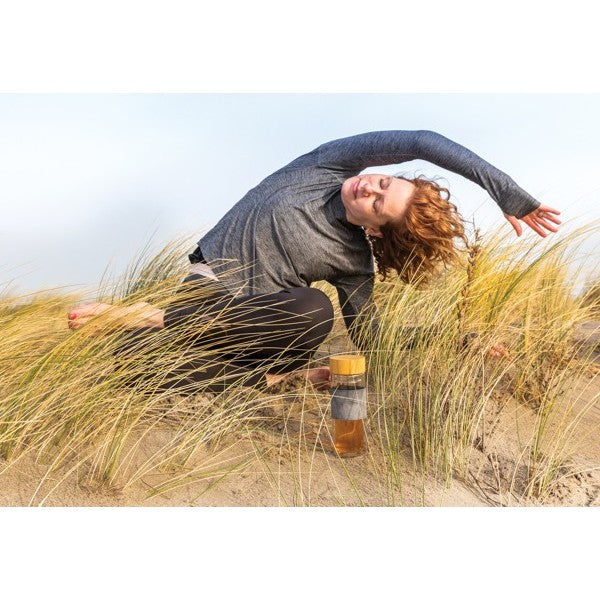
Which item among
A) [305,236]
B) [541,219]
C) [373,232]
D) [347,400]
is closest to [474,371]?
[347,400]

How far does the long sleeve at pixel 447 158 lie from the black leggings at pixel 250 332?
2.09 ft

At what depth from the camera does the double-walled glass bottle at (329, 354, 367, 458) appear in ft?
8.04

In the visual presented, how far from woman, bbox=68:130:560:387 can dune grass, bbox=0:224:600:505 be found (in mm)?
113

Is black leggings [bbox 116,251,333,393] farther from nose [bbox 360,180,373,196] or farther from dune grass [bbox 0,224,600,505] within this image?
nose [bbox 360,180,373,196]

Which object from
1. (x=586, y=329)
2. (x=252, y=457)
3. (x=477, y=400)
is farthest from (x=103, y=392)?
(x=586, y=329)

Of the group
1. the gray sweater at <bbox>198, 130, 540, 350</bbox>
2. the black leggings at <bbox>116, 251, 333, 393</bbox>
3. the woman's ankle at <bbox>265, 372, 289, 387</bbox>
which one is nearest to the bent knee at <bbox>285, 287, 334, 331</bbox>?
the black leggings at <bbox>116, 251, 333, 393</bbox>

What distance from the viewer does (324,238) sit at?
317 centimetres

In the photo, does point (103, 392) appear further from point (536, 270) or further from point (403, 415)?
point (536, 270)

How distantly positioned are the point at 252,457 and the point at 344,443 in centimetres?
32

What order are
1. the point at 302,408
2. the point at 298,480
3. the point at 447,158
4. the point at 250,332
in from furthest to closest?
the point at 250,332, the point at 447,158, the point at 302,408, the point at 298,480

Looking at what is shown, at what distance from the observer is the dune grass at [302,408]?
2428 millimetres

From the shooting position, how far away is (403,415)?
9.06ft

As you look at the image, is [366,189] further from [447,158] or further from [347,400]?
[347,400]

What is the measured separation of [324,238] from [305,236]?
0.28ft
